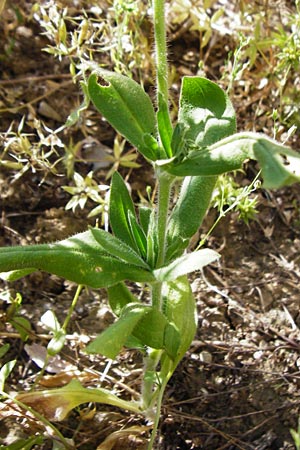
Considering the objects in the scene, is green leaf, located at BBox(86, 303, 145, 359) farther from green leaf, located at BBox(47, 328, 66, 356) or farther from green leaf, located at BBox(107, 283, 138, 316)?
green leaf, located at BBox(47, 328, 66, 356)

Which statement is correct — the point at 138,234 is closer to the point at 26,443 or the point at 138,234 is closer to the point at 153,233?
the point at 153,233

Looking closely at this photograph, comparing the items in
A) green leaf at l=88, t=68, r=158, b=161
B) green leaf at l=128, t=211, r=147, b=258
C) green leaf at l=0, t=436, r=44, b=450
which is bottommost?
green leaf at l=0, t=436, r=44, b=450

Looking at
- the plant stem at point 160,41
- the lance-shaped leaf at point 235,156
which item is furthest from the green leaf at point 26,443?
the plant stem at point 160,41

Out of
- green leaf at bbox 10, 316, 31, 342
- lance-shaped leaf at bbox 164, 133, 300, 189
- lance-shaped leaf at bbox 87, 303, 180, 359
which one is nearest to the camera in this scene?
lance-shaped leaf at bbox 164, 133, 300, 189

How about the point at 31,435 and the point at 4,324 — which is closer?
the point at 31,435

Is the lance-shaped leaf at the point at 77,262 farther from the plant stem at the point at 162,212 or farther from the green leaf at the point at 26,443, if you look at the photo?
the green leaf at the point at 26,443

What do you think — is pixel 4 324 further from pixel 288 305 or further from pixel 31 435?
pixel 288 305

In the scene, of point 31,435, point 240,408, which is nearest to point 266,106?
point 240,408

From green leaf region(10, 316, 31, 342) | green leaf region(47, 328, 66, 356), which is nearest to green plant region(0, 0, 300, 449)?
green leaf region(47, 328, 66, 356)
